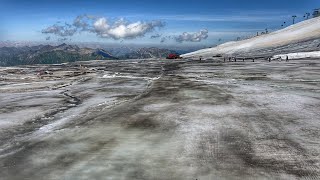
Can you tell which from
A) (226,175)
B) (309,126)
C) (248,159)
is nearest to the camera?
(226,175)

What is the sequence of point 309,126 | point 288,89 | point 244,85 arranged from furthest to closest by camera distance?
point 244,85, point 288,89, point 309,126

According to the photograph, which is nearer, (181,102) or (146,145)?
(146,145)

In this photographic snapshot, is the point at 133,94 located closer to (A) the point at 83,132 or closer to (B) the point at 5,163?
(A) the point at 83,132

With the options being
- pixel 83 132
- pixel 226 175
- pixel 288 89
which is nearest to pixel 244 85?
pixel 288 89

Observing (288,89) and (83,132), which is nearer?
(83,132)

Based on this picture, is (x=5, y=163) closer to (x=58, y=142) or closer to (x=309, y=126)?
(x=58, y=142)

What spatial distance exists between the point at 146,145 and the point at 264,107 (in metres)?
9.50

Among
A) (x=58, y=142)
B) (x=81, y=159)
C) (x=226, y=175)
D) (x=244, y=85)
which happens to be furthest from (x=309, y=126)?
(x=244, y=85)

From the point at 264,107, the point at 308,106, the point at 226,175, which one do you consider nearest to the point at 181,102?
the point at 264,107

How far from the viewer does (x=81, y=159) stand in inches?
477

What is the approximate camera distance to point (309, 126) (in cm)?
1535

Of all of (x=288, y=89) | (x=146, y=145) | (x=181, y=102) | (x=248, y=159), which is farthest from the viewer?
(x=288, y=89)

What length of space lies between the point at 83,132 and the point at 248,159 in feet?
25.9

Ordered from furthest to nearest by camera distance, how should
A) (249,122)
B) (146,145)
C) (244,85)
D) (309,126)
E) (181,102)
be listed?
(244,85) < (181,102) < (249,122) < (309,126) < (146,145)
